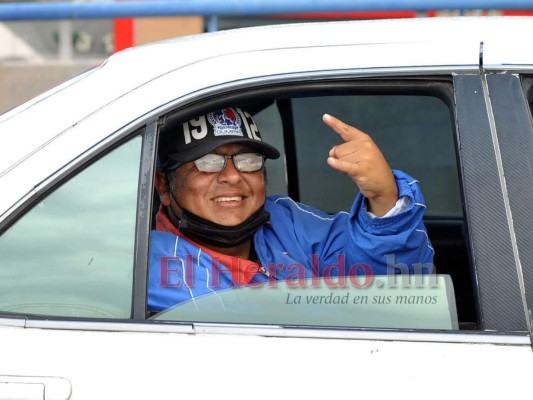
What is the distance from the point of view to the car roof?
209cm

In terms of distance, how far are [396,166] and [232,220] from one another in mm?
1032

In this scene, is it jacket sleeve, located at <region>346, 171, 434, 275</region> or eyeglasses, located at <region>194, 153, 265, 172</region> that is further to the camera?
eyeglasses, located at <region>194, 153, 265, 172</region>

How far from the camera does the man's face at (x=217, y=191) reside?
276 centimetres

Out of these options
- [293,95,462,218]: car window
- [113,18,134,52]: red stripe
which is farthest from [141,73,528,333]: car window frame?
[113,18,134,52]: red stripe

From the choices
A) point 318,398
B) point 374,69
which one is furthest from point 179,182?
point 318,398

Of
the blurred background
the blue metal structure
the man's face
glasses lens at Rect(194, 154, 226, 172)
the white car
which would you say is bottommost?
the white car

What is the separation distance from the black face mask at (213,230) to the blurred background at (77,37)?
2.45 metres

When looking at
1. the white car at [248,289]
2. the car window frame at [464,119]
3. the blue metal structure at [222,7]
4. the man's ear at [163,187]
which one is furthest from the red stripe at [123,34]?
the car window frame at [464,119]

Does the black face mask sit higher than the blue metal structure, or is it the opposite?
the blue metal structure

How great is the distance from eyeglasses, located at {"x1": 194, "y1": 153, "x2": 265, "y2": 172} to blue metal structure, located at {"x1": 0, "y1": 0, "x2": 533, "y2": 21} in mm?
2324

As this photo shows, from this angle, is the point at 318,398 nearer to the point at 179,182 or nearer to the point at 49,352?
the point at 49,352

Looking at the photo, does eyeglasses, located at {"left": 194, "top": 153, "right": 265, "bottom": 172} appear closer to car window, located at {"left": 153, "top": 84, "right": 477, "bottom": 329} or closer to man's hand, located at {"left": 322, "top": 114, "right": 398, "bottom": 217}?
car window, located at {"left": 153, "top": 84, "right": 477, "bottom": 329}

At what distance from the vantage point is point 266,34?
2.22 m

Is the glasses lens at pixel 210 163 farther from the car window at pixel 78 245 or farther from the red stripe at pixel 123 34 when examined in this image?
the red stripe at pixel 123 34
